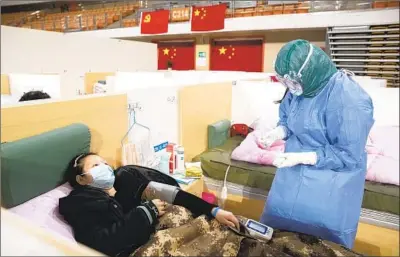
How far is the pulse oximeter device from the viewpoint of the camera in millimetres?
1340

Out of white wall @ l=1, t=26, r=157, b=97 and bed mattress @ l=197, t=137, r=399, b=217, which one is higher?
white wall @ l=1, t=26, r=157, b=97

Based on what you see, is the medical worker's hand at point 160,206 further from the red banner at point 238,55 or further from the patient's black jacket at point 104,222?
the red banner at point 238,55

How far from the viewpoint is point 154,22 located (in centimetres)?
773

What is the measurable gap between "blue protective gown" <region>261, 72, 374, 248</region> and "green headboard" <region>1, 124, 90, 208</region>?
1.06 m

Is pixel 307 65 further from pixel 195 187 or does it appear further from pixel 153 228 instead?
pixel 195 187

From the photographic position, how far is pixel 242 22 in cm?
670

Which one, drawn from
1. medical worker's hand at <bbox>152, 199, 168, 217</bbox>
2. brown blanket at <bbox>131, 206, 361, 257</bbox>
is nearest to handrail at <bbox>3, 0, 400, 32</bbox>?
brown blanket at <bbox>131, 206, 361, 257</bbox>

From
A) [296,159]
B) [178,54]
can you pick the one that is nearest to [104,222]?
[296,159]

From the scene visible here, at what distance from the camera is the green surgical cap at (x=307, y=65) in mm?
1323

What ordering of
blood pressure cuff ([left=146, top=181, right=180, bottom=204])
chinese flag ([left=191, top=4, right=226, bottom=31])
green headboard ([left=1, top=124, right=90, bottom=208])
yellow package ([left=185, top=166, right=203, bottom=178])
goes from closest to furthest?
green headboard ([left=1, top=124, right=90, bottom=208]) → blood pressure cuff ([left=146, top=181, right=180, bottom=204]) → yellow package ([left=185, top=166, right=203, bottom=178]) → chinese flag ([left=191, top=4, right=226, bottom=31])

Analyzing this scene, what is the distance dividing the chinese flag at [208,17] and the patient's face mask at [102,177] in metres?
6.03

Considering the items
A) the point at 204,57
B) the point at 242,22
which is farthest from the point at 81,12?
the point at 242,22

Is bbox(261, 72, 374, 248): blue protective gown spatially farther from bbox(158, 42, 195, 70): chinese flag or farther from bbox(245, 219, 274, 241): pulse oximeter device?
bbox(158, 42, 195, 70): chinese flag

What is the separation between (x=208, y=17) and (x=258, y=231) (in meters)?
6.37
